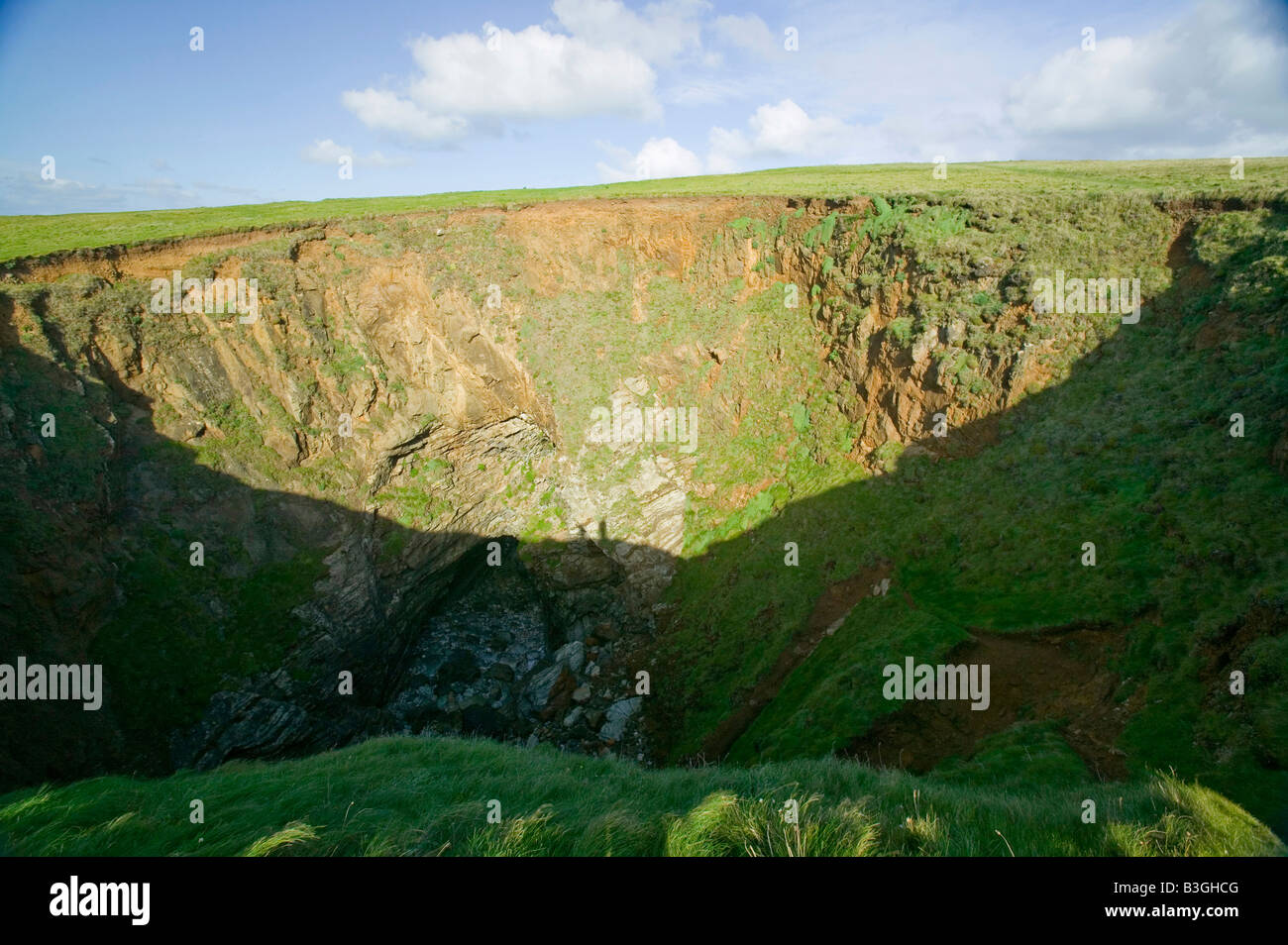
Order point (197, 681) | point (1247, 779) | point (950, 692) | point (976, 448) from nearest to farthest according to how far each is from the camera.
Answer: point (1247, 779)
point (950, 692)
point (197, 681)
point (976, 448)

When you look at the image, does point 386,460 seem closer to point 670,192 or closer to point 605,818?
point 670,192

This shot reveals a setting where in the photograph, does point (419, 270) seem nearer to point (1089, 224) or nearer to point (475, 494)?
point (475, 494)

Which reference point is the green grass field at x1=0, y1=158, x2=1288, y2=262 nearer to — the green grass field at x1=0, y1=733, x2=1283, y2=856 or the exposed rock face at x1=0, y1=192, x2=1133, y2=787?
the exposed rock face at x1=0, y1=192, x2=1133, y2=787

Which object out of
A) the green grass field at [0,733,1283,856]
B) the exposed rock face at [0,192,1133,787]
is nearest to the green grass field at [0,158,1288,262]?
the exposed rock face at [0,192,1133,787]

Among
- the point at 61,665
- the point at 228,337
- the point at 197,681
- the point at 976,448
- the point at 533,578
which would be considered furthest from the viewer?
the point at 533,578

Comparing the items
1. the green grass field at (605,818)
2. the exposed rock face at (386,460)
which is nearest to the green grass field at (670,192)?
the exposed rock face at (386,460)

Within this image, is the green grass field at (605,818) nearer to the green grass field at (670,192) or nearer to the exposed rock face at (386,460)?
the exposed rock face at (386,460)

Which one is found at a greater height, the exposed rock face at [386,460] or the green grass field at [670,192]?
the green grass field at [670,192]

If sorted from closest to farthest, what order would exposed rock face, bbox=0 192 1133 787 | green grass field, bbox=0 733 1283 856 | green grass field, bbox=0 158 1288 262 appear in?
green grass field, bbox=0 733 1283 856 → exposed rock face, bbox=0 192 1133 787 → green grass field, bbox=0 158 1288 262

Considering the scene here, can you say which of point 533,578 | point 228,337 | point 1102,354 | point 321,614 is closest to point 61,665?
point 321,614

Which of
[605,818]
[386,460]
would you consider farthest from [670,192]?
[605,818]

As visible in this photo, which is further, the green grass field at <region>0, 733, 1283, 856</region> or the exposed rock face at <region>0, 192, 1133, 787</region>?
the exposed rock face at <region>0, 192, 1133, 787</region>
